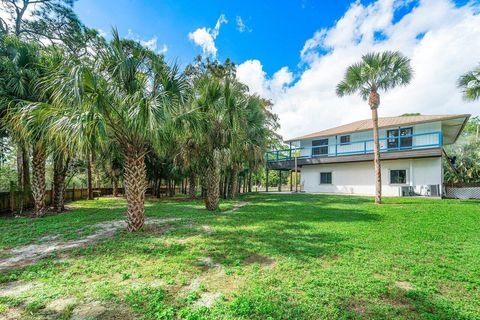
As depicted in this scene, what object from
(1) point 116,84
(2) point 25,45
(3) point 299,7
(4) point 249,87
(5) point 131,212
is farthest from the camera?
(4) point 249,87

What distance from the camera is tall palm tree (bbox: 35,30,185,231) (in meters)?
5.43

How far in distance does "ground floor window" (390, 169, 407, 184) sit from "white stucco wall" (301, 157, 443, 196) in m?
0.23

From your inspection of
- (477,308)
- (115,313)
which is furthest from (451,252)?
(115,313)

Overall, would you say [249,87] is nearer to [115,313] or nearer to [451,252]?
[451,252]

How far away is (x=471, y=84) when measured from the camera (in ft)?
41.2

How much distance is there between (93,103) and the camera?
5766mm

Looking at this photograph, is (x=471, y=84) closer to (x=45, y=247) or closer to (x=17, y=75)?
(x=45, y=247)

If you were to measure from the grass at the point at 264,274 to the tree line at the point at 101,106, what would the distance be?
96.4 inches

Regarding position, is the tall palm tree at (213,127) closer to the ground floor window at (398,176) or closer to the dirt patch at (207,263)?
the dirt patch at (207,263)

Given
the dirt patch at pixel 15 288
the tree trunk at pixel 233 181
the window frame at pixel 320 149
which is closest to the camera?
the dirt patch at pixel 15 288

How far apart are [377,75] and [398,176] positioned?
365 inches

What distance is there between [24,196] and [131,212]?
902cm

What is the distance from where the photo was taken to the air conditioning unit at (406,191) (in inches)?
671

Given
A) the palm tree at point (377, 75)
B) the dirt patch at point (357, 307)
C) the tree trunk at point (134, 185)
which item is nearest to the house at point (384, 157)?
the palm tree at point (377, 75)
